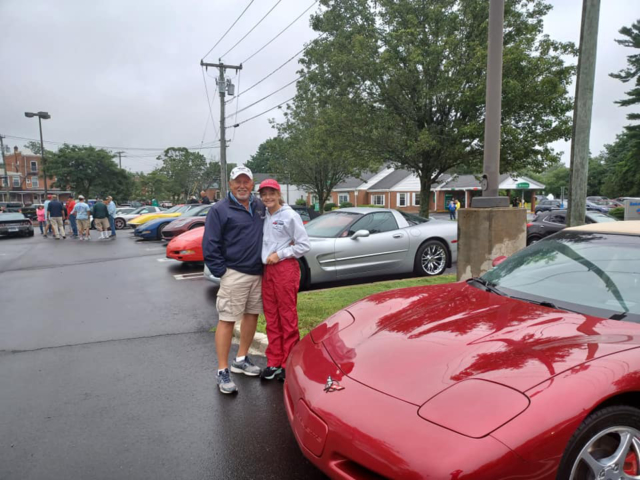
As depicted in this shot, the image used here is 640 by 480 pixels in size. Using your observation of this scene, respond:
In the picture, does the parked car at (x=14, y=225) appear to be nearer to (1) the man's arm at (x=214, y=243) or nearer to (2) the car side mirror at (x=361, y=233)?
(2) the car side mirror at (x=361, y=233)

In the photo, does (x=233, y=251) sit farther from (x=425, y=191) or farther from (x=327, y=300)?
(x=425, y=191)

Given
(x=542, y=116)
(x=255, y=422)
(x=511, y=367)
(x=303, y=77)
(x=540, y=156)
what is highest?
(x=303, y=77)

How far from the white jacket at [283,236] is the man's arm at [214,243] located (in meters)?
0.36

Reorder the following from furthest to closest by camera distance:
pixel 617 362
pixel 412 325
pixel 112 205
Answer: pixel 112 205 → pixel 412 325 → pixel 617 362

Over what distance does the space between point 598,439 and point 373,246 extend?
5.47 meters

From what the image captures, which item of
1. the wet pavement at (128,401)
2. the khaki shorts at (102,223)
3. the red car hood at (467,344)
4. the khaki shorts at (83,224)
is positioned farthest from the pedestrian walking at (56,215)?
the red car hood at (467,344)

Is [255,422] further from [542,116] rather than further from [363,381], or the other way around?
[542,116]

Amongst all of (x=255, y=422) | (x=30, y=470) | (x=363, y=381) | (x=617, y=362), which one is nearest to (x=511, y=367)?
(x=617, y=362)

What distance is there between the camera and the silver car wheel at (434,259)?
25.1ft

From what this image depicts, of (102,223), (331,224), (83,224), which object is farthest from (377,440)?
(83,224)

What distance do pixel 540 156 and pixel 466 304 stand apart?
46.3ft

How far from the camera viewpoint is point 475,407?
1.61 metres

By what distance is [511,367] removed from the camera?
178 centimetres

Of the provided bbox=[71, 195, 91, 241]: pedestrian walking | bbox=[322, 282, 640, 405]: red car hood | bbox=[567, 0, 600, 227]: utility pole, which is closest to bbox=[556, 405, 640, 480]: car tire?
bbox=[322, 282, 640, 405]: red car hood
